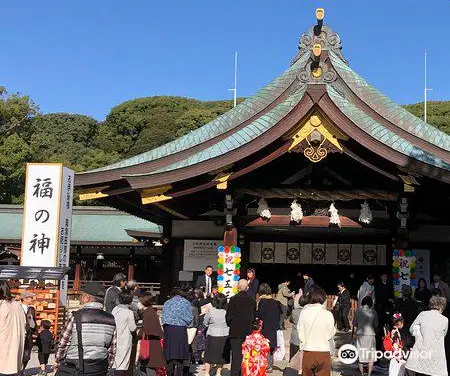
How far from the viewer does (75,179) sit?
1316 centimetres

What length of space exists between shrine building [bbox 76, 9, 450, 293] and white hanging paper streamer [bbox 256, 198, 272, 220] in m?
0.04

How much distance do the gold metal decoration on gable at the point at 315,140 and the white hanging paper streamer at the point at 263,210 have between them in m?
1.84

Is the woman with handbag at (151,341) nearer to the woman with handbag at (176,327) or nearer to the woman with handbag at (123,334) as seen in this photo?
the woman with handbag at (176,327)

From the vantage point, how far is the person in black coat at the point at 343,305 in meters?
14.1

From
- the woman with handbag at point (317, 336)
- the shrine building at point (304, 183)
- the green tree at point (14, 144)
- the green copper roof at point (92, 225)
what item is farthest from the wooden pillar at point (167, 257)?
the green tree at point (14, 144)

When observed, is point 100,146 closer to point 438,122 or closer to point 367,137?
point 438,122

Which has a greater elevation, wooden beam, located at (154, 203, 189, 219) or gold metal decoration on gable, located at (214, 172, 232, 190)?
gold metal decoration on gable, located at (214, 172, 232, 190)

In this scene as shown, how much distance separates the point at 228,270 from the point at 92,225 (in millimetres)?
19325

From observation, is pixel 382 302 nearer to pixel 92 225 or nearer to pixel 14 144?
pixel 92 225

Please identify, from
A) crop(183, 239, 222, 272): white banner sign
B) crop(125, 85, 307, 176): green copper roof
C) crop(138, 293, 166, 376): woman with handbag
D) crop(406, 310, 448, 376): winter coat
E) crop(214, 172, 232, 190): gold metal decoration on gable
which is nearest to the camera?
crop(406, 310, 448, 376): winter coat

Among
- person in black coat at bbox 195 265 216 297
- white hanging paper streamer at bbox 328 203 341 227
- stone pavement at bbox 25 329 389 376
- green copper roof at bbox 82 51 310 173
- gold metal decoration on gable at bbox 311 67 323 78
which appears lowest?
stone pavement at bbox 25 329 389 376

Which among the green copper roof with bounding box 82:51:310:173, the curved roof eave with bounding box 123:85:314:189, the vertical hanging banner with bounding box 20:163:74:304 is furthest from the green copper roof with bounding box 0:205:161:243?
the curved roof eave with bounding box 123:85:314:189

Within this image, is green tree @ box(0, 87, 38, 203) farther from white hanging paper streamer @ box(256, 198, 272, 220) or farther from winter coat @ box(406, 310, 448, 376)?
winter coat @ box(406, 310, 448, 376)

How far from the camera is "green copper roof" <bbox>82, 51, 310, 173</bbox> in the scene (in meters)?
15.0
